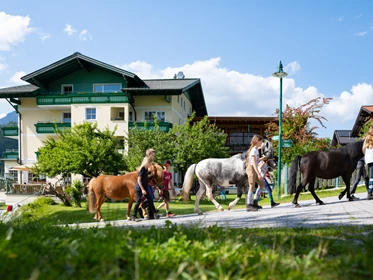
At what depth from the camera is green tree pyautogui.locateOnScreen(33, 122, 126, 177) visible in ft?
86.4

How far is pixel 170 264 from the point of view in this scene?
3.19 m

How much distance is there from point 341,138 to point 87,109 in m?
33.6

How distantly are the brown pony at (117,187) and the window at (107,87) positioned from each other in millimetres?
31241

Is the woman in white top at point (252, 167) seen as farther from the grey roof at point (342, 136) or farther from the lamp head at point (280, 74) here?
the grey roof at point (342, 136)

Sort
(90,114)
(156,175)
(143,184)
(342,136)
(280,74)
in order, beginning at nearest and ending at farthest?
(143,184), (156,175), (280,74), (90,114), (342,136)

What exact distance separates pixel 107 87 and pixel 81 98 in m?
2.85

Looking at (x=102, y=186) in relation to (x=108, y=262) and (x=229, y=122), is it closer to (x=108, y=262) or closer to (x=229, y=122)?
(x=108, y=262)

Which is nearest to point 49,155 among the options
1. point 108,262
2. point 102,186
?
point 102,186

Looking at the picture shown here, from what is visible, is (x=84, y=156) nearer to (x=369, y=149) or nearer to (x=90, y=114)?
(x=90, y=114)

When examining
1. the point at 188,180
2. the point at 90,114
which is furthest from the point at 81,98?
the point at 188,180

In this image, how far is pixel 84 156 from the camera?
26375 mm

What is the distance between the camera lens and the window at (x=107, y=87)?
41838mm

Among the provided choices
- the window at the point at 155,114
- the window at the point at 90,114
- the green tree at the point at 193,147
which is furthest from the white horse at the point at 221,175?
the window at the point at 90,114

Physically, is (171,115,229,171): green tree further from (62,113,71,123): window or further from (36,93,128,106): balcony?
(62,113,71,123): window
